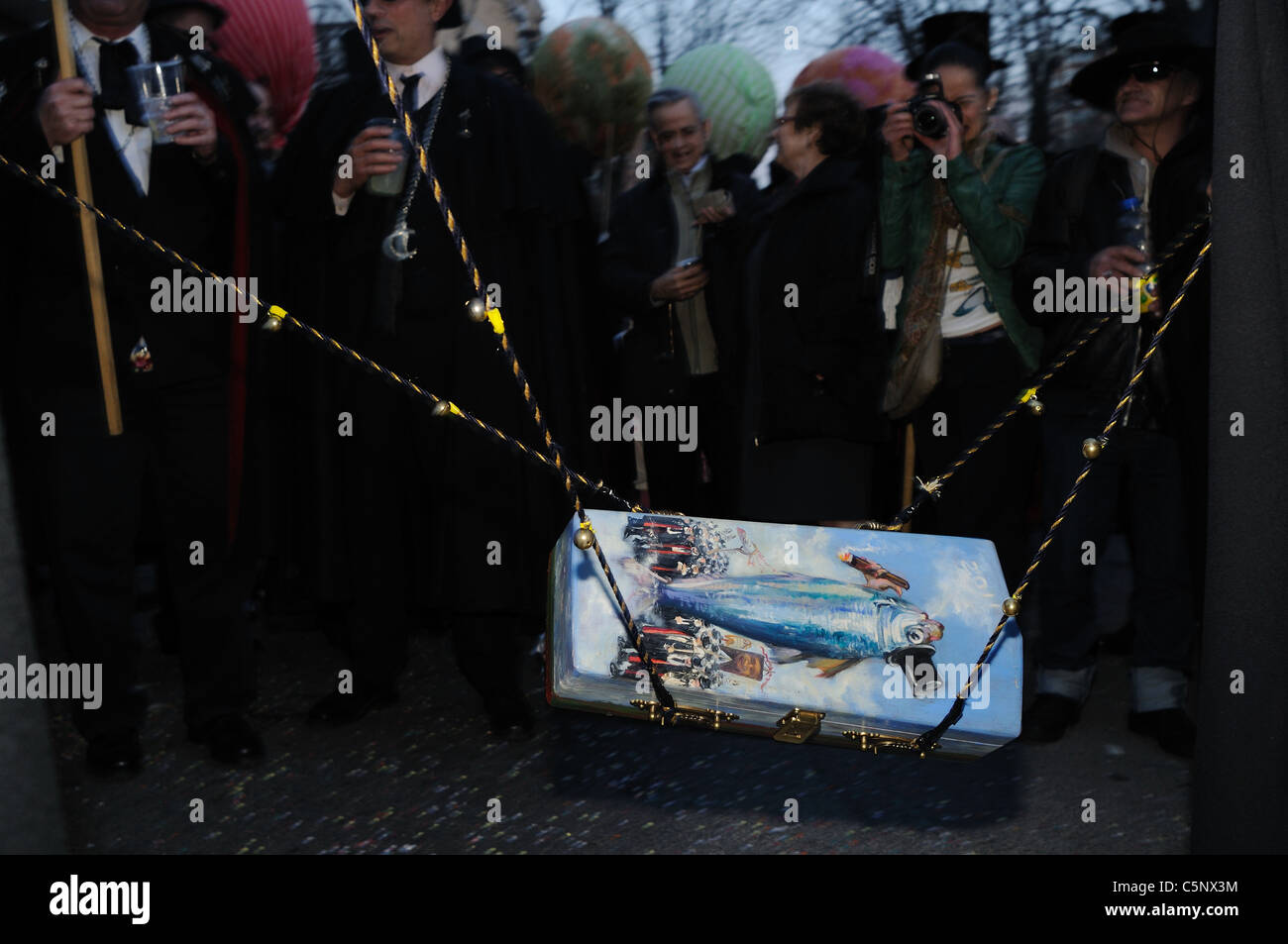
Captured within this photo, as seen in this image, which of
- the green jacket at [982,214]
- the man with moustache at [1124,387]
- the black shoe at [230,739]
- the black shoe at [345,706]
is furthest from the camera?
the black shoe at [345,706]

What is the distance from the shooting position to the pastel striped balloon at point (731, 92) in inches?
174

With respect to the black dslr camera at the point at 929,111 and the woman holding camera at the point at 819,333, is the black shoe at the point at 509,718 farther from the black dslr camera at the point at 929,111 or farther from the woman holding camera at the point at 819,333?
the black dslr camera at the point at 929,111

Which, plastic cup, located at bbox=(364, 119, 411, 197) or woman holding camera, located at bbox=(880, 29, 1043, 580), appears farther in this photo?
woman holding camera, located at bbox=(880, 29, 1043, 580)

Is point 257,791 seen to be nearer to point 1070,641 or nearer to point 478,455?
point 478,455

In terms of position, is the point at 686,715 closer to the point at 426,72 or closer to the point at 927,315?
the point at 927,315

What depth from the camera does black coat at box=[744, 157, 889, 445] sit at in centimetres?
372

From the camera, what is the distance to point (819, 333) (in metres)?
3.74

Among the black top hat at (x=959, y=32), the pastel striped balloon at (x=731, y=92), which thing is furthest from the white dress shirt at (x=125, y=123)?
the black top hat at (x=959, y=32)

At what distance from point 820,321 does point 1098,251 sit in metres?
0.79

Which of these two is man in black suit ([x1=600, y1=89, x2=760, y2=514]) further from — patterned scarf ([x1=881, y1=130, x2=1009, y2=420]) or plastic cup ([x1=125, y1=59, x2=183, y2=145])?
plastic cup ([x1=125, y1=59, x2=183, y2=145])

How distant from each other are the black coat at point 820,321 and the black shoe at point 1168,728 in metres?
1.08

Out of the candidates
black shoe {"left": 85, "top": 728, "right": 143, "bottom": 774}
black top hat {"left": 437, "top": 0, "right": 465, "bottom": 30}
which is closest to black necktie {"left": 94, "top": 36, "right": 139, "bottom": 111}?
black top hat {"left": 437, "top": 0, "right": 465, "bottom": 30}

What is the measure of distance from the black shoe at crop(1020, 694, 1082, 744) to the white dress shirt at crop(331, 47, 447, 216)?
8.00 feet
